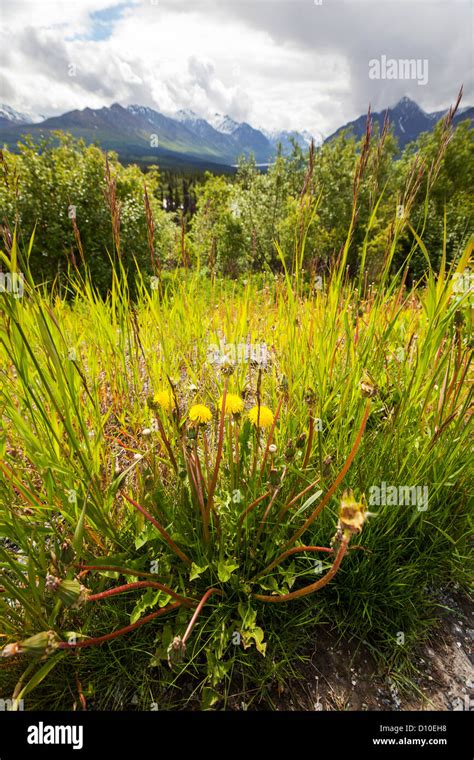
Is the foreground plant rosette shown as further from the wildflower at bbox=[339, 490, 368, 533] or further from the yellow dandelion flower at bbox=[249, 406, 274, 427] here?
the wildflower at bbox=[339, 490, 368, 533]

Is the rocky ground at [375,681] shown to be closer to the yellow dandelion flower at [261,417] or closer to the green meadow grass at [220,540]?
the green meadow grass at [220,540]

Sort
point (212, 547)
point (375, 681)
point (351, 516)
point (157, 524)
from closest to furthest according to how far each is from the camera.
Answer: point (351, 516)
point (157, 524)
point (375, 681)
point (212, 547)

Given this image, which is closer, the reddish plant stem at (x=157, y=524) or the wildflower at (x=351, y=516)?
the wildflower at (x=351, y=516)

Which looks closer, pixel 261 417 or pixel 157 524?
pixel 157 524

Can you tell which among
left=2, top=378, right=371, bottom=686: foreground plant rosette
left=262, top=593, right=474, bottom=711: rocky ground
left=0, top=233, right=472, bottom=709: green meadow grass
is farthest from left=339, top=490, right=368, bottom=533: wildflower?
left=262, top=593, right=474, bottom=711: rocky ground

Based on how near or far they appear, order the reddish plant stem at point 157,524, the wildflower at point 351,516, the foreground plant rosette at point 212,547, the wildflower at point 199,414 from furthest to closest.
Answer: the wildflower at point 199,414, the foreground plant rosette at point 212,547, the reddish plant stem at point 157,524, the wildflower at point 351,516

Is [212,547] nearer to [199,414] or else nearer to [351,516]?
[199,414]

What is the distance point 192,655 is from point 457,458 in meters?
1.29

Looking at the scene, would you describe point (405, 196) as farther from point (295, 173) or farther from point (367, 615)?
point (295, 173)

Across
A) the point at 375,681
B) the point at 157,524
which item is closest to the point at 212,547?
the point at 157,524

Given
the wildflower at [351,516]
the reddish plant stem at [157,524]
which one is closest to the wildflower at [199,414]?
the reddish plant stem at [157,524]

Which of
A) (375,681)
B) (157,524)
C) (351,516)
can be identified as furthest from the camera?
(375,681)

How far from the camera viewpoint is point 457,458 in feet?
4.78
